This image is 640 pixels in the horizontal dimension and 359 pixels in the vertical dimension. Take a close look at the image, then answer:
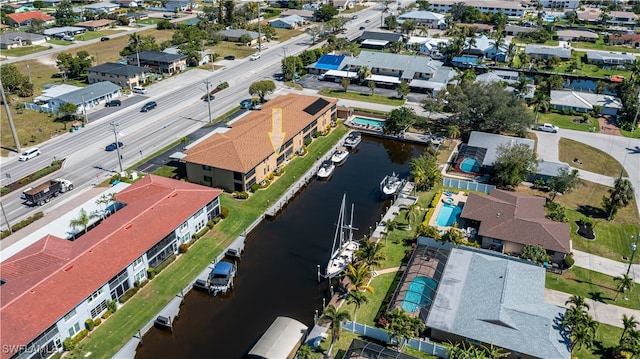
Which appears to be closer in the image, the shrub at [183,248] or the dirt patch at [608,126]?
the shrub at [183,248]

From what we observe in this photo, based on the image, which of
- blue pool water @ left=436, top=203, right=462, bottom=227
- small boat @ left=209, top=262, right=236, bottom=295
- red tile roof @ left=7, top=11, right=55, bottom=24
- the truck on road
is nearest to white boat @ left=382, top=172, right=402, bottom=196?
blue pool water @ left=436, top=203, right=462, bottom=227

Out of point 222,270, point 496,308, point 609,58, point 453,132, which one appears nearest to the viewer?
point 496,308

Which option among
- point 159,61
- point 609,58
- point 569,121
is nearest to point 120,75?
point 159,61

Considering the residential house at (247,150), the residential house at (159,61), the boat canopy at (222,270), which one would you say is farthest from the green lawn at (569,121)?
the residential house at (159,61)

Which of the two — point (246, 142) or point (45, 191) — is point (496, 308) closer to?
point (246, 142)

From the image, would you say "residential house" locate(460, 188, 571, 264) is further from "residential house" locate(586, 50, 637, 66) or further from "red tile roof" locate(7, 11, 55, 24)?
"red tile roof" locate(7, 11, 55, 24)

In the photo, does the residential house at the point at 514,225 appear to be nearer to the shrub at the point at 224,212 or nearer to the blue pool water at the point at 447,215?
the blue pool water at the point at 447,215
